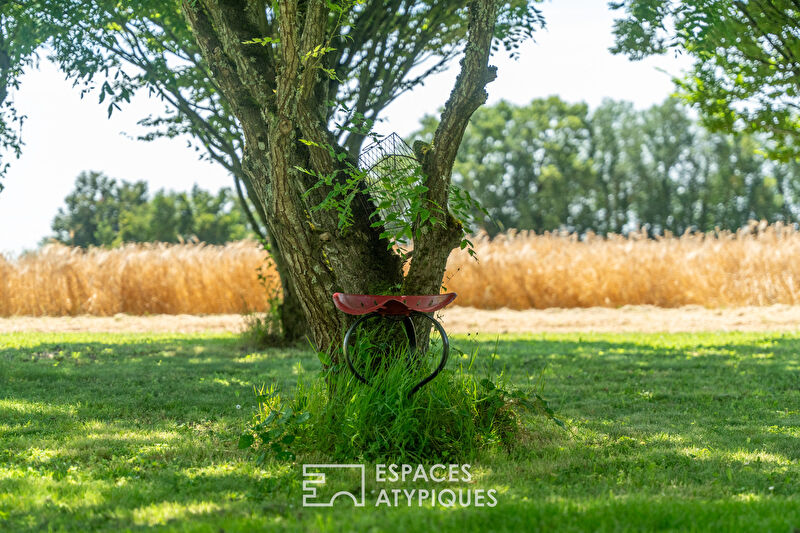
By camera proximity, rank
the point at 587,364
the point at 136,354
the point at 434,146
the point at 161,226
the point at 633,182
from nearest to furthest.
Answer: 1. the point at 434,146
2. the point at 587,364
3. the point at 136,354
4. the point at 161,226
5. the point at 633,182

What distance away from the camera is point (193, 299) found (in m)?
14.5

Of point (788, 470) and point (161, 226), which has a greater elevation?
point (161, 226)

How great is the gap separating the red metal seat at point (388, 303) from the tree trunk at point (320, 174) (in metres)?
0.20

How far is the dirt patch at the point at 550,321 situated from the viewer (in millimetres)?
11641

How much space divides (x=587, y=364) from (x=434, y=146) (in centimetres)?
437

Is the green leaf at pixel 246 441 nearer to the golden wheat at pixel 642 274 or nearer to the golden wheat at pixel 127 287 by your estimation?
the golden wheat at pixel 642 274

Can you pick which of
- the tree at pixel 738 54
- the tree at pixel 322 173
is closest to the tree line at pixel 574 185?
the tree at pixel 738 54

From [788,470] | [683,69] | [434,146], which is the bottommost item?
[788,470]

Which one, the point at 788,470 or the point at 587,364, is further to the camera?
the point at 587,364

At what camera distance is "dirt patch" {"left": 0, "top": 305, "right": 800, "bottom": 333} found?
458 inches

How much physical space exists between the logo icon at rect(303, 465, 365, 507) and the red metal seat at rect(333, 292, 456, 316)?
81 cm

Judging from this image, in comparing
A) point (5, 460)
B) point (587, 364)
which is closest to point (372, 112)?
point (587, 364)

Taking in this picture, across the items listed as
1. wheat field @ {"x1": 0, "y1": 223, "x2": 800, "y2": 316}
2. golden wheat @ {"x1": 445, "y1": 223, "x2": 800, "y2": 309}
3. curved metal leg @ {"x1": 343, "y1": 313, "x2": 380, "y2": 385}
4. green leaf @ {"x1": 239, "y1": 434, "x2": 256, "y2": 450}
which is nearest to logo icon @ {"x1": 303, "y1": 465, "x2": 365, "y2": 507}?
green leaf @ {"x1": 239, "y1": 434, "x2": 256, "y2": 450}

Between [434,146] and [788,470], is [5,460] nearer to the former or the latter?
[434,146]
